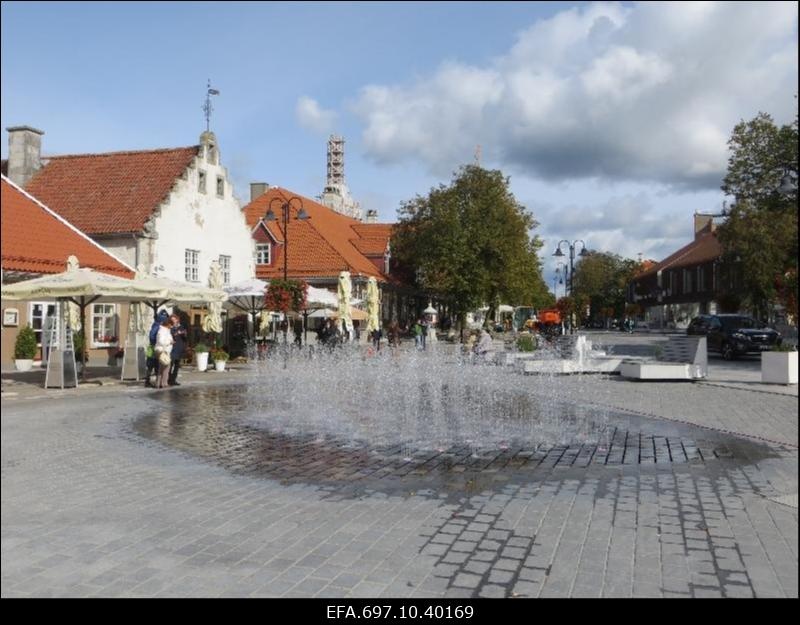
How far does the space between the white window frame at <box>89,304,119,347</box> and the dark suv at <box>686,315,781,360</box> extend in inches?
935

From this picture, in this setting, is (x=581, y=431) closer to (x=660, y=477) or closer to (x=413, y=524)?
(x=660, y=477)

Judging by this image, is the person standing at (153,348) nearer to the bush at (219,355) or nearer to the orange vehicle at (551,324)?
the bush at (219,355)

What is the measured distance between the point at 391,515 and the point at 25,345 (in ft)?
11.3

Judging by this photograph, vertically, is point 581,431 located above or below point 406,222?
below

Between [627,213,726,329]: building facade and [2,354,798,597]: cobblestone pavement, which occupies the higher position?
[627,213,726,329]: building facade

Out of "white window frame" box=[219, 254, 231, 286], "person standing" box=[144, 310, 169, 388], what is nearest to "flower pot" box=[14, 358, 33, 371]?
"person standing" box=[144, 310, 169, 388]

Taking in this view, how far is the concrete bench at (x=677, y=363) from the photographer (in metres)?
17.4

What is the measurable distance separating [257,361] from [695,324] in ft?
66.0

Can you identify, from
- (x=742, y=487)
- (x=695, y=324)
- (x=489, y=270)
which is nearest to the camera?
(x=742, y=487)

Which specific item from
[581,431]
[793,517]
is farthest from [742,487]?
[793,517]

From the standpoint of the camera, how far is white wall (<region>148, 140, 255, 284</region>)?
29.5 m

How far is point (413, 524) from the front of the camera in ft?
17.5

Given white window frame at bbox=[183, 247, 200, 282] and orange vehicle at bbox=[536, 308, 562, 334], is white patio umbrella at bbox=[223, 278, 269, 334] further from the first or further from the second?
A: orange vehicle at bbox=[536, 308, 562, 334]

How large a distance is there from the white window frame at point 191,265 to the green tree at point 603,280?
71.9m
